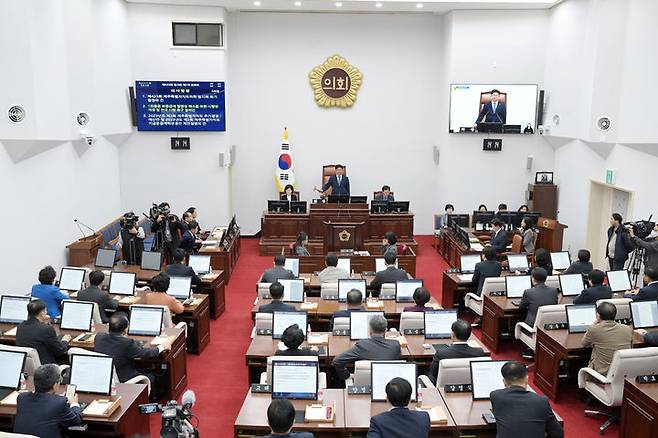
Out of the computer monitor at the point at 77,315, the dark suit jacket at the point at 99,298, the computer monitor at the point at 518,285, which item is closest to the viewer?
the computer monitor at the point at 77,315

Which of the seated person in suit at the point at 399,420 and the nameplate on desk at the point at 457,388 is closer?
the seated person in suit at the point at 399,420

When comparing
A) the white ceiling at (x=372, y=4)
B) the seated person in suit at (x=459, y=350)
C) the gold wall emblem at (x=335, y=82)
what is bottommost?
the seated person in suit at (x=459, y=350)

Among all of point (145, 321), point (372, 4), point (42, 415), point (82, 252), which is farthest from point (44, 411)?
point (372, 4)

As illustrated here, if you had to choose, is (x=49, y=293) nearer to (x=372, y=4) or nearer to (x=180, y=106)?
(x=180, y=106)

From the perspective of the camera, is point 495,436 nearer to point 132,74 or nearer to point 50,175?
point 50,175

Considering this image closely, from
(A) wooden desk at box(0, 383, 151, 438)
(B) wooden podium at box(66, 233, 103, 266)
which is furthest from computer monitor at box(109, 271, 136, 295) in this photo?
(A) wooden desk at box(0, 383, 151, 438)

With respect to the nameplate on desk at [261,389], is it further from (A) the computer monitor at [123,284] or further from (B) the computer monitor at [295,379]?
(A) the computer monitor at [123,284]

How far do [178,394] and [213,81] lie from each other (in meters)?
9.79

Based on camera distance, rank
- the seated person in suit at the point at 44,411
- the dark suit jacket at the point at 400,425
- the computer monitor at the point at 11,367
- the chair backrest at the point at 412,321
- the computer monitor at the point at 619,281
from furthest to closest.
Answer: the computer monitor at the point at 619,281 → the chair backrest at the point at 412,321 → the computer monitor at the point at 11,367 → the seated person in suit at the point at 44,411 → the dark suit jacket at the point at 400,425

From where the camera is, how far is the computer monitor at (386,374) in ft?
17.5

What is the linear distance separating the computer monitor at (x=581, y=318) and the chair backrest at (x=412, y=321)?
189 centimetres

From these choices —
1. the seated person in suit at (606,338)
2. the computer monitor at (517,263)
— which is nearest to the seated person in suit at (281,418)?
the seated person in suit at (606,338)

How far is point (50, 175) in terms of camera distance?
1129 cm

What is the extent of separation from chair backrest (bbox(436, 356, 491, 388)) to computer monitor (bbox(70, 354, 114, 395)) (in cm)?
321
